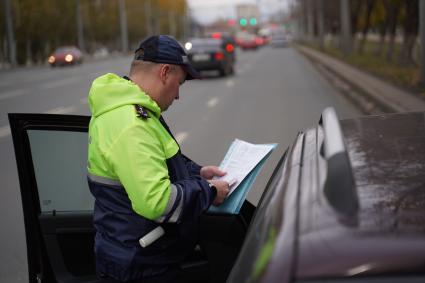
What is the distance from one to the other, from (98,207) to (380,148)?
0.96 meters

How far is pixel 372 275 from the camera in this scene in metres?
1.28

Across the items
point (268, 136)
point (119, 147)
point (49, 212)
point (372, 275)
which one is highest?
point (119, 147)

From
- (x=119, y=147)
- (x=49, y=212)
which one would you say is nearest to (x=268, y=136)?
(x=49, y=212)

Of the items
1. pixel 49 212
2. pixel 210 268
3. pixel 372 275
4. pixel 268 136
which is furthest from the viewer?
pixel 268 136

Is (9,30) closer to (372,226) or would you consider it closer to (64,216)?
(64,216)

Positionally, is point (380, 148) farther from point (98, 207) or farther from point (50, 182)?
point (50, 182)

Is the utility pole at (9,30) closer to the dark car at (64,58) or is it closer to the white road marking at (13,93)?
the dark car at (64,58)

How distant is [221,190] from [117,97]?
1.59ft

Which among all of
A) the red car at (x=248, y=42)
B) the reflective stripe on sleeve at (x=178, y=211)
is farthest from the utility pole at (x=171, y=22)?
the reflective stripe on sleeve at (x=178, y=211)

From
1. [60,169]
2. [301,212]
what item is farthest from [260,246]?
[60,169]

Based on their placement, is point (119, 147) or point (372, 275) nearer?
point (372, 275)

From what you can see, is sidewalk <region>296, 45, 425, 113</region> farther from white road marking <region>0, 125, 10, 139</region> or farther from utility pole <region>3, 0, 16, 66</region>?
utility pole <region>3, 0, 16, 66</region>

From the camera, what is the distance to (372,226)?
138 centimetres

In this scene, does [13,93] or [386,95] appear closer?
[386,95]
